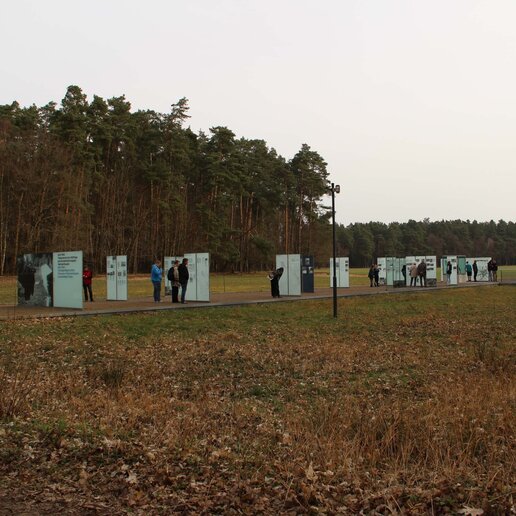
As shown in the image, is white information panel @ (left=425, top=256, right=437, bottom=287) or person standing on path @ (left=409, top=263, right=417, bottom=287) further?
white information panel @ (left=425, top=256, right=437, bottom=287)

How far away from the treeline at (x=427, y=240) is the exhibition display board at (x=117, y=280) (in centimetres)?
13813

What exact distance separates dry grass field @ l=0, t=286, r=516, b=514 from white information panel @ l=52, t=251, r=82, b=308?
28.1ft

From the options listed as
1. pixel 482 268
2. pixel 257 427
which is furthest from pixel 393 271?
pixel 257 427

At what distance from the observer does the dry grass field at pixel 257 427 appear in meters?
4.56

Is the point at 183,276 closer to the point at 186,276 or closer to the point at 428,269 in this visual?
the point at 186,276

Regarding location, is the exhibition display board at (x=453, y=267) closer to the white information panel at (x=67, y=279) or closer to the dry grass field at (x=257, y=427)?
the white information panel at (x=67, y=279)

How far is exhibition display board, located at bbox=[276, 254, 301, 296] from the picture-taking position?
32.5m

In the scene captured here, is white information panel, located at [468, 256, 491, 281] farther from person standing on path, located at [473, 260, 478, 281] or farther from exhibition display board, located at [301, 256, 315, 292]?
exhibition display board, located at [301, 256, 315, 292]

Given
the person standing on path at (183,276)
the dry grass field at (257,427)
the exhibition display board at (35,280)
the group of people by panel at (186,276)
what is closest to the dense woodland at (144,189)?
the group of people by panel at (186,276)

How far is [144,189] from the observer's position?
7325cm

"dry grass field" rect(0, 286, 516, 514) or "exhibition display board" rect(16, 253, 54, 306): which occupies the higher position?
"exhibition display board" rect(16, 253, 54, 306)

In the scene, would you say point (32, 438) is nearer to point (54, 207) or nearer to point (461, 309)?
point (461, 309)

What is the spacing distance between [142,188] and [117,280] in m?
46.0

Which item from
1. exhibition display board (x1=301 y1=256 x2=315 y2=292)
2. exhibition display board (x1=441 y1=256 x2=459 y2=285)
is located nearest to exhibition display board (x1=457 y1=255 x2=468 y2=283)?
exhibition display board (x1=441 y1=256 x2=459 y2=285)
